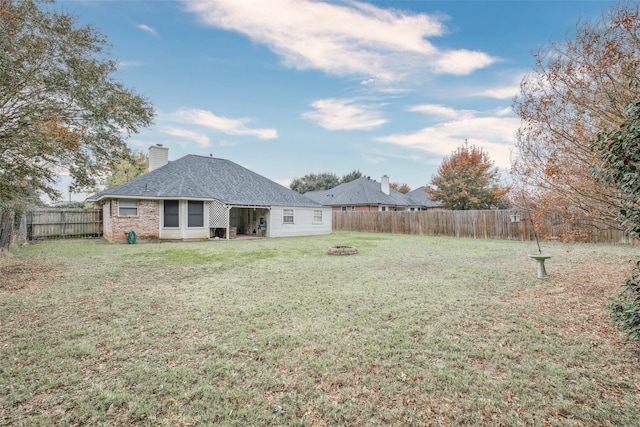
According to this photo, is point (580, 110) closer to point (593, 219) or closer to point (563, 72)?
point (563, 72)

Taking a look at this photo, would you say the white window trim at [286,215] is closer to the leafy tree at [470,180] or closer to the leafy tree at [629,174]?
the leafy tree at [470,180]

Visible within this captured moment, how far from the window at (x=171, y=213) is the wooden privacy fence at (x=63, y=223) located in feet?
19.8

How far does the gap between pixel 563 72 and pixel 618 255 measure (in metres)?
9.43

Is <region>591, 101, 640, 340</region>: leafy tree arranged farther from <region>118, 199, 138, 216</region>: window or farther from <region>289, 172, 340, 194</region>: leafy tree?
<region>289, 172, 340, 194</region>: leafy tree

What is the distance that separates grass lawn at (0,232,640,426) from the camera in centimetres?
244

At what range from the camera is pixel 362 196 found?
3069cm

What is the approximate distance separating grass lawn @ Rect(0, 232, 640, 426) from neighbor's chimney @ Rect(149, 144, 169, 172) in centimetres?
1348

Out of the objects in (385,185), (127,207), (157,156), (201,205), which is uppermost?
(157,156)

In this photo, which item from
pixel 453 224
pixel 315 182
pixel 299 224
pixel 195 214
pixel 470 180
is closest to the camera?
pixel 195 214

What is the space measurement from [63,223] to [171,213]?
22.9ft

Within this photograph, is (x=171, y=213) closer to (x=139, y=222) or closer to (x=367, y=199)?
(x=139, y=222)

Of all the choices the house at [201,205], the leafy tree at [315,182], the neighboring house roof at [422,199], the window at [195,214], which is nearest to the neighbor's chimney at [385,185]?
the neighboring house roof at [422,199]

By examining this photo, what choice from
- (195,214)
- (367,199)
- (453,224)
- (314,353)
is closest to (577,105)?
(314,353)

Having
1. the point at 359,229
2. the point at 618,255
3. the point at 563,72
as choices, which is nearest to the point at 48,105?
the point at 563,72
